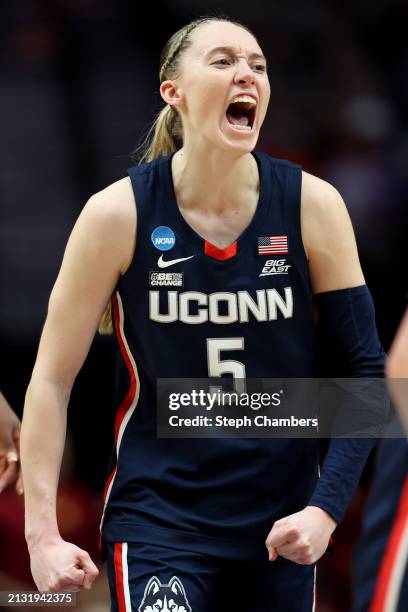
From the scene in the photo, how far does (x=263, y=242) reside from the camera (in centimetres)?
331

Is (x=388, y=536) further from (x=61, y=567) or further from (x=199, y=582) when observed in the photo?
(x=61, y=567)

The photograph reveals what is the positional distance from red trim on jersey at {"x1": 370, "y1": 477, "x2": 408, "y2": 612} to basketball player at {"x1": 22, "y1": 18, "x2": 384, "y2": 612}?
0.68 m

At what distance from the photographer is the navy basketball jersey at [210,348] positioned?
10.7ft

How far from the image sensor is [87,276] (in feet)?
10.7

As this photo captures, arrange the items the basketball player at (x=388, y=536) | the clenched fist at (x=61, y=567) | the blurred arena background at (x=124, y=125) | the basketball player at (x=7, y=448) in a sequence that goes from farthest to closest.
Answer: the blurred arena background at (x=124, y=125), the basketball player at (x=7, y=448), the clenched fist at (x=61, y=567), the basketball player at (x=388, y=536)

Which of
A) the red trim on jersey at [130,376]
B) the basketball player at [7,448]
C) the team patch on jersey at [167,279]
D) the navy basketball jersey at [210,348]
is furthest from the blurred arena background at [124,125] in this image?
the team patch on jersey at [167,279]

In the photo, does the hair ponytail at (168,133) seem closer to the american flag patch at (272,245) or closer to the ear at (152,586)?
the american flag patch at (272,245)

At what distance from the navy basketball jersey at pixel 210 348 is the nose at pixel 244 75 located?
1.09 ft

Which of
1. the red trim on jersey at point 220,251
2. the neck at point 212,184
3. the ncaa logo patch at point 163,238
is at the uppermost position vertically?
the neck at point 212,184

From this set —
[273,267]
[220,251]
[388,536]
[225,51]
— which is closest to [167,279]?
[220,251]

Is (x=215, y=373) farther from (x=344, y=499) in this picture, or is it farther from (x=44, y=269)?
(x=44, y=269)

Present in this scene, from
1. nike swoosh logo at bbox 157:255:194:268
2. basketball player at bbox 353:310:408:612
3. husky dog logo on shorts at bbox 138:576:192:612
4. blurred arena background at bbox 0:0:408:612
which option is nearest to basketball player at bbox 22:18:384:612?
nike swoosh logo at bbox 157:255:194:268

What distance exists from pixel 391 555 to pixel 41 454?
1.20 meters

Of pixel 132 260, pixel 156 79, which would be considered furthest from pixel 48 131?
pixel 132 260
